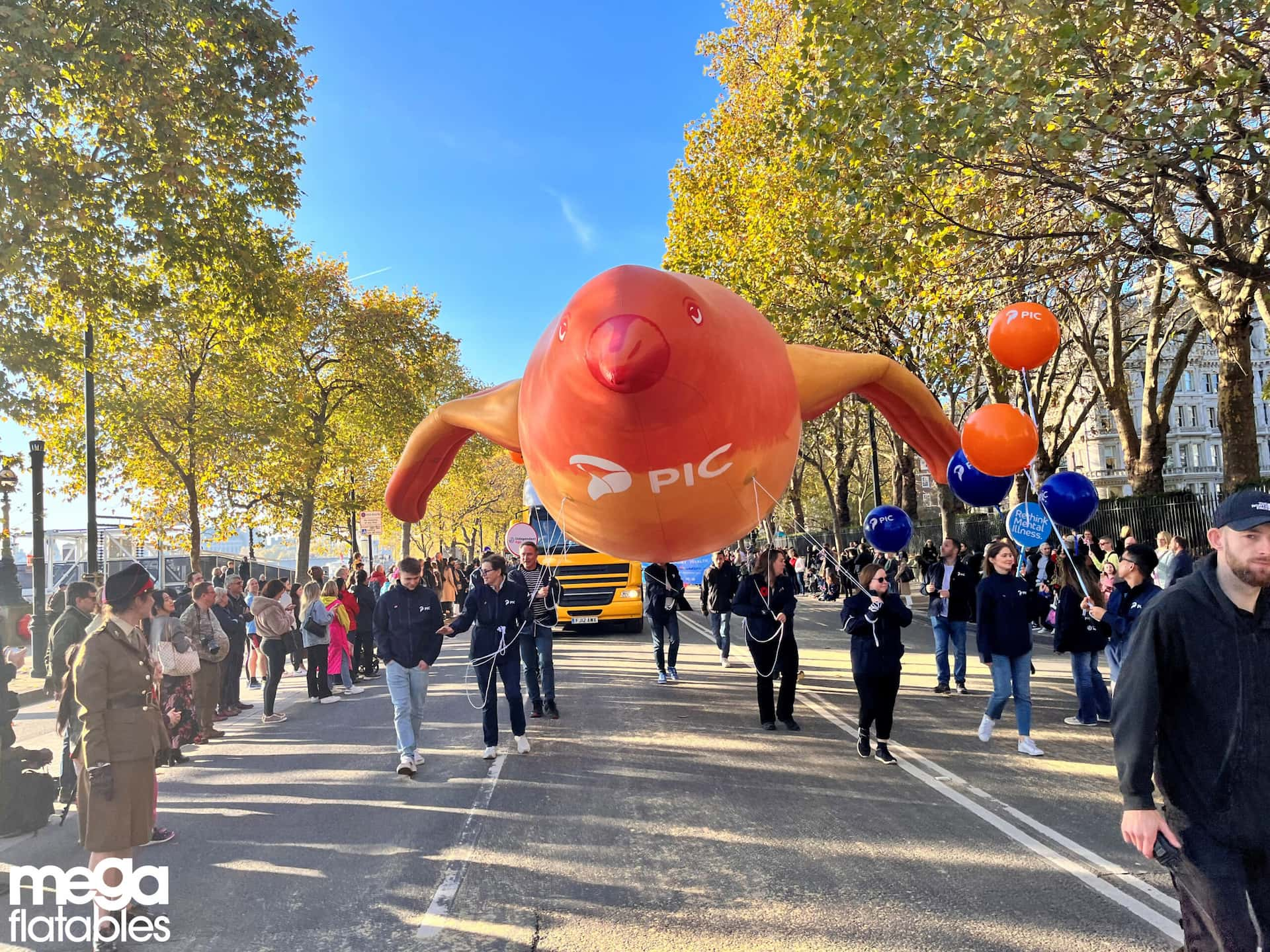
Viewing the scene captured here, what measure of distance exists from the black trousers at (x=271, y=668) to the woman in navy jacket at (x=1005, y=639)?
808cm

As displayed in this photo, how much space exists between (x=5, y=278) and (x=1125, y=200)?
50.5 ft

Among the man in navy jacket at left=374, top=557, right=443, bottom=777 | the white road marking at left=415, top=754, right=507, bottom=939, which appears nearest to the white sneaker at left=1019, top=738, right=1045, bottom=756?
the white road marking at left=415, top=754, right=507, bottom=939

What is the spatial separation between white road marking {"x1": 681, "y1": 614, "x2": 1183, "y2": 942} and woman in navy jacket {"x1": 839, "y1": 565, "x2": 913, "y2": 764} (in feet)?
1.19

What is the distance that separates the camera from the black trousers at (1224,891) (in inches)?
91.3

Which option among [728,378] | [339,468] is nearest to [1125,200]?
[728,378]

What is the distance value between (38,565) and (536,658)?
37.4ft

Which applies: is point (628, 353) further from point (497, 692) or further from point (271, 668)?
point (271, 668)

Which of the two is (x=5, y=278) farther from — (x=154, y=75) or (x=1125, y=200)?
(x=1125, y=200)

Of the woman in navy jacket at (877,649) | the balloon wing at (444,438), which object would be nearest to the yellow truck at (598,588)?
the woman in navy jacket at (877,649)

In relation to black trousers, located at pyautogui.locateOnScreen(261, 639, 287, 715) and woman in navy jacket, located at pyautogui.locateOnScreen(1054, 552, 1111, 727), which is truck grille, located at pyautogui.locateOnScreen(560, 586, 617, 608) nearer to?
black trousers, located at pyautogui.locateOnScreen(261, 639, 287, 715)

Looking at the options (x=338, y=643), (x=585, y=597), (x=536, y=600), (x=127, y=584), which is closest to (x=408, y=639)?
(x=536, y=600)

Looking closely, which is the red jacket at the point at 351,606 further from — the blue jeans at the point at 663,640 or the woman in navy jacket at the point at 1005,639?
the woman in navy jacket at the point at 1005,639

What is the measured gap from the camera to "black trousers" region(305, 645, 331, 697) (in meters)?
10.7

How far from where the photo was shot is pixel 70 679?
4.92 metres
